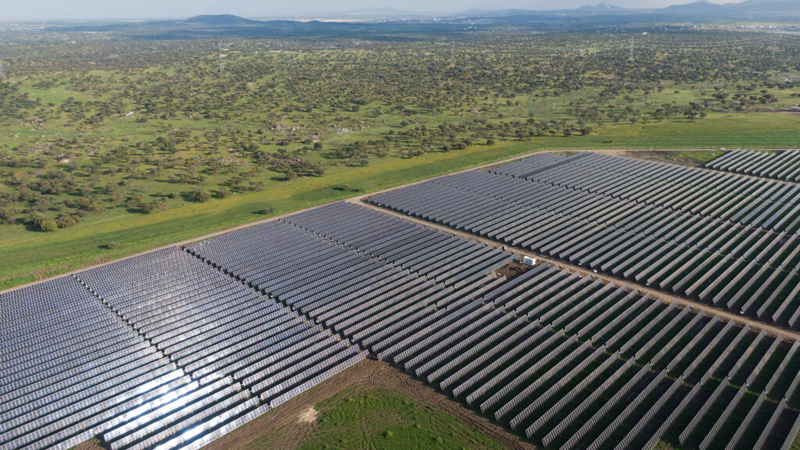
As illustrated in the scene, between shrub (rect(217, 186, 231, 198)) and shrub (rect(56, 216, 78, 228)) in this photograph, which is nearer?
shrub (rect(56, 216, 78, 228))

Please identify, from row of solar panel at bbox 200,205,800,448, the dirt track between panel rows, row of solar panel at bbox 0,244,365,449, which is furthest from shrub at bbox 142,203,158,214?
row of solar panel at bbox 200,205,800,448

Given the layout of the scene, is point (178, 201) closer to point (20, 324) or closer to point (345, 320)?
point (20, 324)

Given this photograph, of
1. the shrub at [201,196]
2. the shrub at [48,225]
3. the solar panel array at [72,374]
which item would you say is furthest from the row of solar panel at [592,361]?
the shrub at [48,225]

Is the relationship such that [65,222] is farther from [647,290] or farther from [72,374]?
[647,290]

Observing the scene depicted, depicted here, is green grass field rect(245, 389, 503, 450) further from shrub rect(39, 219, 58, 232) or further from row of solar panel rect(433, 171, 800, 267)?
shrub rect(39, 219, 58, 232)

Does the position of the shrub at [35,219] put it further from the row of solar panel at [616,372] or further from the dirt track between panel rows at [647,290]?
the row of solar panel at [616,372]

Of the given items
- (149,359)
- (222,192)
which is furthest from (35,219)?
(149,359)

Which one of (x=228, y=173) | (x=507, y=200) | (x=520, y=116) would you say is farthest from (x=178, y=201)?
(x=520, y=116)
